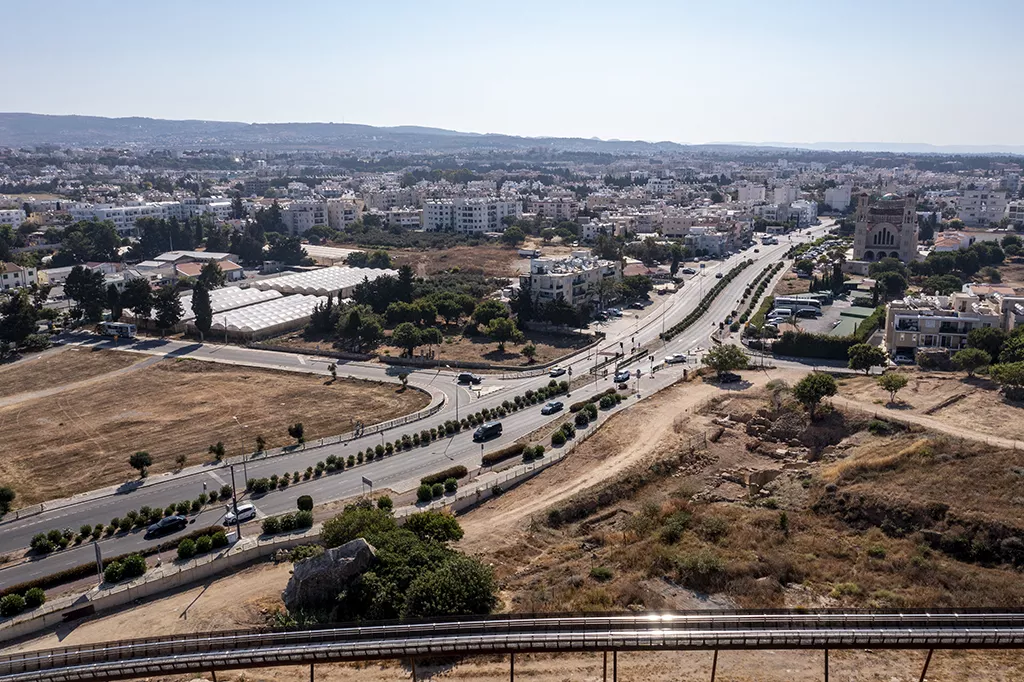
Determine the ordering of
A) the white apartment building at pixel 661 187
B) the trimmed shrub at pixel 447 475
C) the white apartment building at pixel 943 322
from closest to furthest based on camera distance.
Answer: the trimmed shrub at pixel 447 475
the white apartment building at pixel 943 322
the white apartment building at pixel 661 187

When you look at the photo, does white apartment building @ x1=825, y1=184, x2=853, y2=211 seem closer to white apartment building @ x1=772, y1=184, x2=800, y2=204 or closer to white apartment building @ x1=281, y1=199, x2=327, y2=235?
white apartment building @ x1=772, y1=184, x2=800, y2=204

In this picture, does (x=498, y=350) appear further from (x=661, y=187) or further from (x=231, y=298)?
(x=661, y=187)

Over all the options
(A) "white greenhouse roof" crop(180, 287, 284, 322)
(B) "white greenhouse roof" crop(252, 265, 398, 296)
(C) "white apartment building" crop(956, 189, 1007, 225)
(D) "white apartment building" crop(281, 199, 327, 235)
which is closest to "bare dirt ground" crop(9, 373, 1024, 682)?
(A) "white greenhouse roof" crop(180, 287, 284, 322)

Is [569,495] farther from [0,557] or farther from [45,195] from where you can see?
[45,195]

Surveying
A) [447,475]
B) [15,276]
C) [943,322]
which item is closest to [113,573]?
[447,475]

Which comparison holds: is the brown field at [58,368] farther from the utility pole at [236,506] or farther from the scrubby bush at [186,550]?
the scrubby bush at [186,550]

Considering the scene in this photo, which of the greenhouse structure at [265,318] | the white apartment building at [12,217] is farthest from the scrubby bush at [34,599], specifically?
the white apartment building at [12,217]
